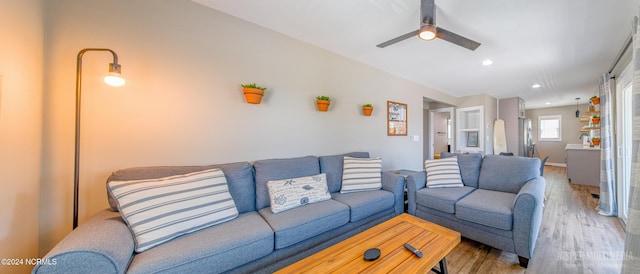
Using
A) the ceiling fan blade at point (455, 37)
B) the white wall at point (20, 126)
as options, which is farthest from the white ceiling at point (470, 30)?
the white wall at point (20, 126)

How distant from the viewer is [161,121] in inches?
70.1

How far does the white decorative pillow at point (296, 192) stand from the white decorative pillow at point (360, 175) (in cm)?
37

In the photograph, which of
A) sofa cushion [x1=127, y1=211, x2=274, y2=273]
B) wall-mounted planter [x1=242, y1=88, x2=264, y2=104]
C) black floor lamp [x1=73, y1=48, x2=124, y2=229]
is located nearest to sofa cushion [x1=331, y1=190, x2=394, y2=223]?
sofa cushion [x1=127, y1=211, x2=274, y2=273]

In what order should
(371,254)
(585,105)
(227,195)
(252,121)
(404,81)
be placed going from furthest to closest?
(585,105) < (404,81) < (252,121) < (227,195) < (371,254)

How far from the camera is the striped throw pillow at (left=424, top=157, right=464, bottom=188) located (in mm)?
2609

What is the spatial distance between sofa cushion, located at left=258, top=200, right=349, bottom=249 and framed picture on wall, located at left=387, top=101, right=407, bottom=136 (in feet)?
7.28

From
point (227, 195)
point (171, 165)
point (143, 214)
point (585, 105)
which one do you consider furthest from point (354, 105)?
point (585, 105)

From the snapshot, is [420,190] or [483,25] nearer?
[483,25]

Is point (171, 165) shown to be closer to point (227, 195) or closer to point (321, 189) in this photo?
point (227, 195)

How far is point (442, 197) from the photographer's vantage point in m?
2.26

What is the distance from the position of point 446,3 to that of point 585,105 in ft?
31.7

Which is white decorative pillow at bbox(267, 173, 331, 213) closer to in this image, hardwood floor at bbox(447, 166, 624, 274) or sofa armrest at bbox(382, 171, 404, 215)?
sofa armrest at bbox(382, 171, 404, 215)

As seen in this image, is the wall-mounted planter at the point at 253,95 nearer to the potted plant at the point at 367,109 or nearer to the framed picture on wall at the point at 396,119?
the potted plant at the point at 367,109

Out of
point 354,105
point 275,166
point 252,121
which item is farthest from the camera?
point 354,105
